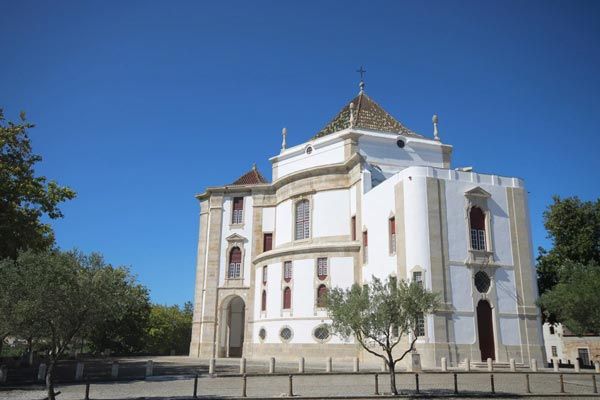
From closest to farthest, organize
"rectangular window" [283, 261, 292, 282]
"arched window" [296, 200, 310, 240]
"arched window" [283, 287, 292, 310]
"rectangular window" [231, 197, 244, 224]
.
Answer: "arched window" [283, 287, 292, 310] → "rectangular window" [283, 261, 292, 282] → "arched window" [296, 200, 310, 240] → "rectangular window" [231, 197, 244, 224]

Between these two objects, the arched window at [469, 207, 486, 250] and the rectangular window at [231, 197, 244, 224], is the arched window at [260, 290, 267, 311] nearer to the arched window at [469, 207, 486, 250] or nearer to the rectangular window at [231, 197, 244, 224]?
the rectangular window at [231, 197, 244, 224]

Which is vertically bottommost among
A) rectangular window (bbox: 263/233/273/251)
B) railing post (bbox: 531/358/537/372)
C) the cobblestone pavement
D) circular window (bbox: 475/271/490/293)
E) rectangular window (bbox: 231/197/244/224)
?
the cobblestone pavement

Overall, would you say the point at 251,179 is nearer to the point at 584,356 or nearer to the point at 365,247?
the point at 365,247

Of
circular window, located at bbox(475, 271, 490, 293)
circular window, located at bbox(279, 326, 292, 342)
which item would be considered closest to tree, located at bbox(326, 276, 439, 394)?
circular window, located at bbox(475, 271, 490, 293)

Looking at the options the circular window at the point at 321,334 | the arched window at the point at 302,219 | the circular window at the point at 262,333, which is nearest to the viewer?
the circular window at the point at 321,334

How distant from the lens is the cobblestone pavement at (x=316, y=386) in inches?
695

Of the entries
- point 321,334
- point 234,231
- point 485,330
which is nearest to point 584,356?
point 485,330

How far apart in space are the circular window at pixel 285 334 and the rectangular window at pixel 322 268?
423 centimetres

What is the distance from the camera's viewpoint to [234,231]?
43.3m

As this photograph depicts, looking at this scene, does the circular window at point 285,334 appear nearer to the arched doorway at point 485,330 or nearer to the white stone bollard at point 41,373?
the arched doorway at point 485,330

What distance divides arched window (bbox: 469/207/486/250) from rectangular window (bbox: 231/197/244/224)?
19869 millimetres

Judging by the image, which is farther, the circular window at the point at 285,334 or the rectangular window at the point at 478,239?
the circular window at the point at 285,334

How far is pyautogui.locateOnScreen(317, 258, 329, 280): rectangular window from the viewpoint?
115 feet

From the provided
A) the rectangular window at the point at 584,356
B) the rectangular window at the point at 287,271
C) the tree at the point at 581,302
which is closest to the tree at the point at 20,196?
the rectangular window at the point at 287,271
